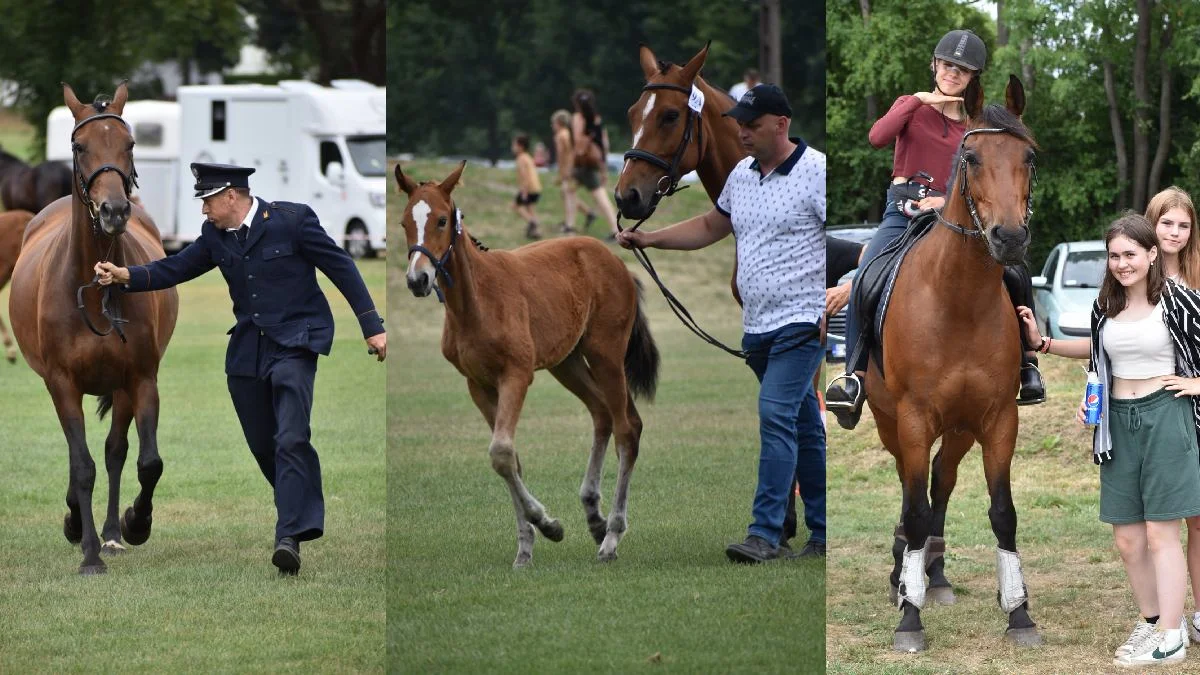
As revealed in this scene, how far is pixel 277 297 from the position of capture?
20.5 feet

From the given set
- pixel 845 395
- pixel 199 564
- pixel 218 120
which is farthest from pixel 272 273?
pixel 218 120

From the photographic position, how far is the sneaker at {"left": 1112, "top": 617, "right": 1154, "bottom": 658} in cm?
512

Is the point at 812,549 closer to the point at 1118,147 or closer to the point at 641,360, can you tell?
the point at 641,360

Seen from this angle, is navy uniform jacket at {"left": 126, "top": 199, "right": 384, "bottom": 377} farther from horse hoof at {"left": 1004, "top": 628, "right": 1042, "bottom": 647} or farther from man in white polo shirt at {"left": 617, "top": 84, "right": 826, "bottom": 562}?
horse hoof at {"left": 1004, "top": 628, "right": 1042, "bottom": 647}

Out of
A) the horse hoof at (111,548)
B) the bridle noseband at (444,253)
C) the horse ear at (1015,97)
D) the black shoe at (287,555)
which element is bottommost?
the horse hoof at (111,548)

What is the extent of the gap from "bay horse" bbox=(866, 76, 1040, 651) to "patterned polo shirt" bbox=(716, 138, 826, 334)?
398 millimetres

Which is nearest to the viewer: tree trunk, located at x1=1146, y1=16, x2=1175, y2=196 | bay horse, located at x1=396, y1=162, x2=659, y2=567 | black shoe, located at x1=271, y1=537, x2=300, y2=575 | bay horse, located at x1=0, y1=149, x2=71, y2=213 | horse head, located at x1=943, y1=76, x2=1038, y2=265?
horse head, located at x1=943, y1=76, x2=1038, y2=265

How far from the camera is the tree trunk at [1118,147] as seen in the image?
11219mm

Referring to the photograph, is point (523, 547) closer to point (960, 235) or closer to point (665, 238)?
point (665, 238)

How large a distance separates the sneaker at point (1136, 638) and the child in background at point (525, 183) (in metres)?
6.23

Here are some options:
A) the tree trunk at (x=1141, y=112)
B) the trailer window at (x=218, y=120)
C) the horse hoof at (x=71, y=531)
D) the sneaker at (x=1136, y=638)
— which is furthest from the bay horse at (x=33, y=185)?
the sneaker at (x=1136, y=638)

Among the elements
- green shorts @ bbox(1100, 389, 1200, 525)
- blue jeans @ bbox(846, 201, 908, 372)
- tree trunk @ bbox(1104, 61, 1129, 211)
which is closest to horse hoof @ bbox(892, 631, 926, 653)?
green shorts @ bbox(1100, 389, 1200, 525)

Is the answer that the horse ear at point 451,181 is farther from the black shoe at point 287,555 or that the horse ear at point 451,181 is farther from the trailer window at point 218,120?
the trailer window at point 218,120

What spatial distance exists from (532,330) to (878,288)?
1.48 meters
